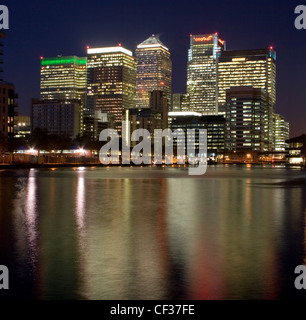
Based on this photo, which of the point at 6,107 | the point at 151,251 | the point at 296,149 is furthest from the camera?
the point at 296,149

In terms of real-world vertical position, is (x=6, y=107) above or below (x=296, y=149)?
above

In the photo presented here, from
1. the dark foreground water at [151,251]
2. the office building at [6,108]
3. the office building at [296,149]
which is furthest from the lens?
the office building at [296,149]

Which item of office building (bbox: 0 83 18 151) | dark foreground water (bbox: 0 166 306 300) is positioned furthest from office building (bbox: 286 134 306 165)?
dark foreground water (bbox: 0 166 306 300)

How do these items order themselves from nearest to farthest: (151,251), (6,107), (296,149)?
(151,251), (6,107), (296,149)

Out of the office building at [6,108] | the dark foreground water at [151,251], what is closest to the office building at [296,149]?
the office building at [6,108]

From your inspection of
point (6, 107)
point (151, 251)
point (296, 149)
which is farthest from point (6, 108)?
point (151, 251)

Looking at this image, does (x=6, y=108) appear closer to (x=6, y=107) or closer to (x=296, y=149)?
(x=6, y=107)

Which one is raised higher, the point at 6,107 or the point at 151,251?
the point at 6,107

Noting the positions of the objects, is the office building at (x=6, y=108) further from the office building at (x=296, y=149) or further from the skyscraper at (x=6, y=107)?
the office building at (x=296, y=149)

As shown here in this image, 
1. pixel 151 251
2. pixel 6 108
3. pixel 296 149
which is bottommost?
pixel 151 251

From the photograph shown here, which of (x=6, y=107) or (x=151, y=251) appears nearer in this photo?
(x=151, y=251)

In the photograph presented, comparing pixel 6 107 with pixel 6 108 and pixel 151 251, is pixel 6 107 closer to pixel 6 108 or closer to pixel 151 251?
pixel 6 108

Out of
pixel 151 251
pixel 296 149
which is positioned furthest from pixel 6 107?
pixel 151 251

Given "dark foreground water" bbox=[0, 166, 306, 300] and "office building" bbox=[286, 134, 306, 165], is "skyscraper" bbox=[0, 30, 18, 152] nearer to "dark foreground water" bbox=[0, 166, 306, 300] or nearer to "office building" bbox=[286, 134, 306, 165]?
"office building" bbox=[286, 134, 306, 165]
